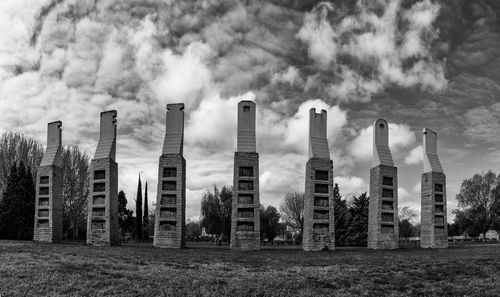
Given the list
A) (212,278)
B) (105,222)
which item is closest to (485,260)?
(212,278)

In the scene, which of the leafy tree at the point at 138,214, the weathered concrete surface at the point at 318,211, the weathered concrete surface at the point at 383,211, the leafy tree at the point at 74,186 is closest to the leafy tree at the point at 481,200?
the weathered concrete surface at the point at 383,211

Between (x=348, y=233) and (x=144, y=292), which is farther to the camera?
(x=348, y=233)

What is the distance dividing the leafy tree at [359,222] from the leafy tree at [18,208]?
33.8m

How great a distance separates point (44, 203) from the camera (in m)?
37.1

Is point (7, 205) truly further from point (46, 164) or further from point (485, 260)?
point (485, 260)

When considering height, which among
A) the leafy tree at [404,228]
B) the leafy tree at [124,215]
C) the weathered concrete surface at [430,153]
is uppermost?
the weathered concrete surface at [430,153]

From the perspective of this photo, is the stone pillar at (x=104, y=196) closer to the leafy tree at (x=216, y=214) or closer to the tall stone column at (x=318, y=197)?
the tall stone column at (x=318, y=197)

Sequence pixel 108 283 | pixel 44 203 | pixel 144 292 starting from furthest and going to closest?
1. pixel 44 203
2. pixel 108 283
3. pixel 144 292

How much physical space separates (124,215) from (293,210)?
25.6m

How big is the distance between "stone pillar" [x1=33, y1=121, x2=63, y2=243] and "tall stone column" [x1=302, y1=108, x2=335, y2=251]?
66.3ft

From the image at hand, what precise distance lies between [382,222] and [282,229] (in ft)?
123

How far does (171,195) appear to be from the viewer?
3378 centimetres

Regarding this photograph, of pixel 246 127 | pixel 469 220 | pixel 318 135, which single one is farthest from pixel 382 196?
pixel 469 220

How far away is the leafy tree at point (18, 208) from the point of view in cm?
4281
